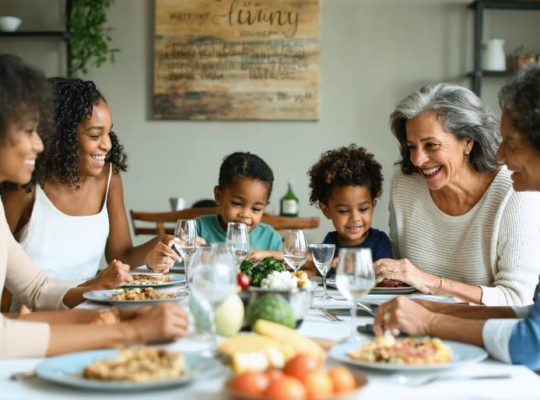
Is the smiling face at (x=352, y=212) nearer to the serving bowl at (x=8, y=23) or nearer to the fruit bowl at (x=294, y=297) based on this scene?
the fruit bowl at (x=294, y=297)

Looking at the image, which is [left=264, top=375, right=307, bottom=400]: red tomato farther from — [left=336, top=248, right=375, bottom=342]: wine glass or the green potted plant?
the green potted plant

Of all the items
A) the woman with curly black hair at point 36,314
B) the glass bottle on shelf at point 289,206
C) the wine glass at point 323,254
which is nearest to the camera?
the woman with curly black hair at point 36,314

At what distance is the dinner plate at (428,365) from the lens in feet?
4.07

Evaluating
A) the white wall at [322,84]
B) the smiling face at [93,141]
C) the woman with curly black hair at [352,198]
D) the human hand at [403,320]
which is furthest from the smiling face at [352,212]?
the white wall at [322,84]

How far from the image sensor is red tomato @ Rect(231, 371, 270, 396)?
1035 millimetres

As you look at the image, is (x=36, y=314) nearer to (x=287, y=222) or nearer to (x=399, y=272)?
(x=399, y=272)

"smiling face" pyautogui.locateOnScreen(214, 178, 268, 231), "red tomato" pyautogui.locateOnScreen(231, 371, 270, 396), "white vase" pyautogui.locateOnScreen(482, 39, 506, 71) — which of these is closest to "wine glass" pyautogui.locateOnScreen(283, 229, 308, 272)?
"smiling face" pyautogui.locateOnScreen(214, 178, 268, 231)

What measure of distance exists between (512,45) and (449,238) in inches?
105

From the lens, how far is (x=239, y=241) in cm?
220

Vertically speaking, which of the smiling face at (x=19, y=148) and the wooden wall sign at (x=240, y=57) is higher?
the wooden wall sign at (x=240, y=57)

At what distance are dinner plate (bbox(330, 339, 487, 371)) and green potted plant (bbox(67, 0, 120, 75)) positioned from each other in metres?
3.79

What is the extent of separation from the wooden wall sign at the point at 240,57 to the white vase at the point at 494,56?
1025 mm

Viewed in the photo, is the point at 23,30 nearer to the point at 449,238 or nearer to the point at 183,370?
the point at 449,238

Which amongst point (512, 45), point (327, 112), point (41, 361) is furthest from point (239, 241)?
point (512, 45)
